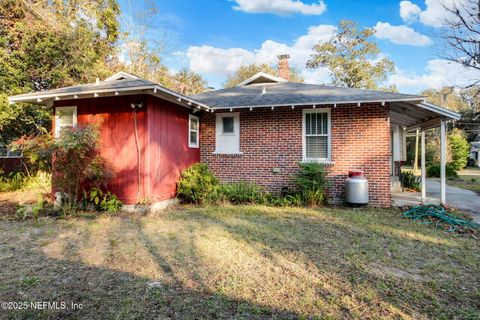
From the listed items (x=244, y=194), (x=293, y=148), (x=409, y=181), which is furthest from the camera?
(x=409, y=181)

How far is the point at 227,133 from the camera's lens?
9570mm

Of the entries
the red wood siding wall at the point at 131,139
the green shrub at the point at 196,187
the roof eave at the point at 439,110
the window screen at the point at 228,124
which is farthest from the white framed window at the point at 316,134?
the red wood siding wall at the point at 131,139

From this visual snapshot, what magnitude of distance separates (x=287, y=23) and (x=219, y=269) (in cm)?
1816

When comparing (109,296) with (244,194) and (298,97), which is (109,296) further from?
(298,97)

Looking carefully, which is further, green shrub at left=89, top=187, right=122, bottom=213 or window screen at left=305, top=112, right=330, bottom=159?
window screen at left=305, top=112, right=330, bottom=159

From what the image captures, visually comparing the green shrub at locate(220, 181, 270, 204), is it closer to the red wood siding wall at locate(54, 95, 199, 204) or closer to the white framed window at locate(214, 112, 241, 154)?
the white framed window at locate(214, 112, 241, 154)

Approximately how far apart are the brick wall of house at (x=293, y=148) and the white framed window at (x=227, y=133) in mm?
150

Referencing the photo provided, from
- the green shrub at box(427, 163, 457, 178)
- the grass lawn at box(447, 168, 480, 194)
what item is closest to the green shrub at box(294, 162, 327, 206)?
the grass lawn at box(447, 168, 480, 194)

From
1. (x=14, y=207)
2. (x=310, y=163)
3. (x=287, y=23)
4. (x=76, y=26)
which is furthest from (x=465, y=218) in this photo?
(x=76, y=26)

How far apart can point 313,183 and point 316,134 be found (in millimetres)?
1582

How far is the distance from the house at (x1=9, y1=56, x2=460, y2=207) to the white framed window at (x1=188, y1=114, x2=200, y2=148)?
0.03 meters

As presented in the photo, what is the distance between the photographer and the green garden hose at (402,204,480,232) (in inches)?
243

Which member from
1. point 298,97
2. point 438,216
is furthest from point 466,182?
point 298,97

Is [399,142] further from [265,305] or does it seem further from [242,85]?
[265,305]
